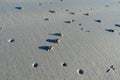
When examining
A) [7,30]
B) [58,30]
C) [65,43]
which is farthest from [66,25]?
[7,30]

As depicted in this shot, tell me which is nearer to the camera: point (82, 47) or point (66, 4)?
point (82, 47)

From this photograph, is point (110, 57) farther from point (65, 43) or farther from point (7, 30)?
point (7, 30)

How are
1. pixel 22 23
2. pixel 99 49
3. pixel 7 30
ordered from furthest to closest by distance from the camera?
pixel 22 23 → pixel 7 30 → pixel 99 49

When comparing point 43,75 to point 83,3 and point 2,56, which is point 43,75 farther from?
point 83,3

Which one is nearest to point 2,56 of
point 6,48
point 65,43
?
point 6,48

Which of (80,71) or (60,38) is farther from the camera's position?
(60,38)

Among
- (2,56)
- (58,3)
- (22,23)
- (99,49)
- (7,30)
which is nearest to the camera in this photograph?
(2,56)
